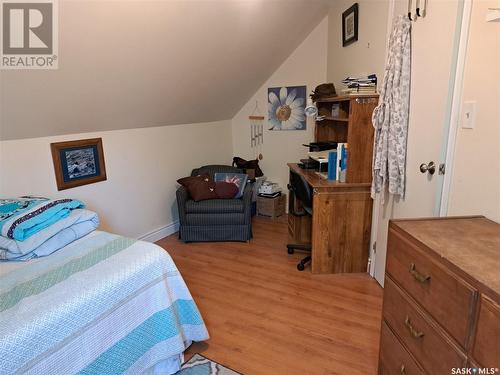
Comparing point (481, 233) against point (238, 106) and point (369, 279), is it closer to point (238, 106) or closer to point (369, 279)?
point (369, 279)

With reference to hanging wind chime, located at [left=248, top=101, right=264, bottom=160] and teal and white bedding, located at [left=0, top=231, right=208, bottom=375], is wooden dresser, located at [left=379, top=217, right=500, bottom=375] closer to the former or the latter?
teal and white bedding, located at [left=0, top=231, right=208, bottom=375]

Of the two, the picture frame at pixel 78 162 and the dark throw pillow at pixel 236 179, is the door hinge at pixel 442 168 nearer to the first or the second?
the dark throw pillow at pixel 236 179

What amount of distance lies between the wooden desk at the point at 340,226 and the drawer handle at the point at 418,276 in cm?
139

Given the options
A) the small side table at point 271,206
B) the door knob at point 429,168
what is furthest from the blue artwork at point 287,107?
the door knob at point 429,168

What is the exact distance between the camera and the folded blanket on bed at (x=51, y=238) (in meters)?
1.64

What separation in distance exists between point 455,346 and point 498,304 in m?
Answer: 0.24

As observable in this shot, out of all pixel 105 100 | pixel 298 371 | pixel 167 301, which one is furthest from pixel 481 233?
pixel 105 100

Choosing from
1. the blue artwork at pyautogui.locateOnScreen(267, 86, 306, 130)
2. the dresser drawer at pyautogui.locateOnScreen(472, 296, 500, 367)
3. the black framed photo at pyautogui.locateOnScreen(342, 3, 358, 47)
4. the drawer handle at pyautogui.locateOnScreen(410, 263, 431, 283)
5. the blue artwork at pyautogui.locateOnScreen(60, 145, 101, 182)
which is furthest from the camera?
the blue artwork at pyautogui.locateOnScreen(267, 86, 306, 130)

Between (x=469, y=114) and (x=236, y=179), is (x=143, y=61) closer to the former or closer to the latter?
(x=236, y=179)

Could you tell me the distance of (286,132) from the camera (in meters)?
4.20

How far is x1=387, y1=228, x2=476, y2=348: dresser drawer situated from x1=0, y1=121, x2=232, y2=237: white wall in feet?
7.77

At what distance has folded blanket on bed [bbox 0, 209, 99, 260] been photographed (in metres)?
1.64

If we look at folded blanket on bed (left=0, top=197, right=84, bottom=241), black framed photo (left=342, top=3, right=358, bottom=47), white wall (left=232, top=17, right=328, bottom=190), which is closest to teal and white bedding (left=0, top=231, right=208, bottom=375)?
folded blanket on bed (left=0, top=197, right=84, bottom=241)

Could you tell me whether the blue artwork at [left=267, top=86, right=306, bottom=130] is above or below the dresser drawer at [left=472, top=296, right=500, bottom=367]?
above
